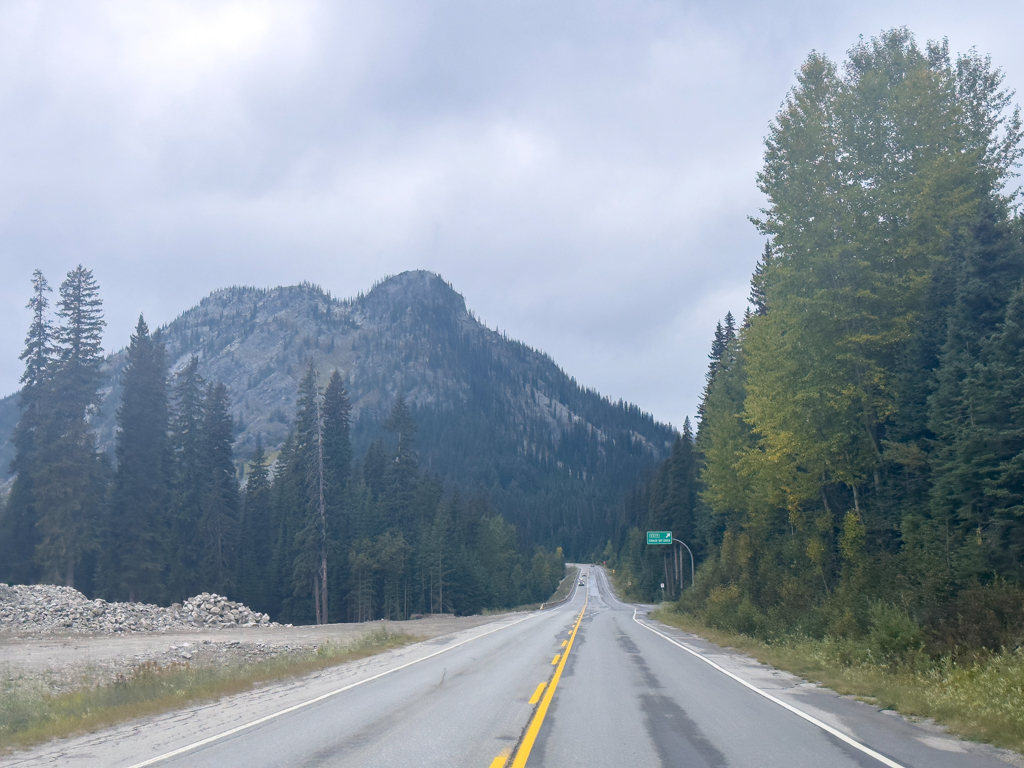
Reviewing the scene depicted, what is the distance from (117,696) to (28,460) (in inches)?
1866

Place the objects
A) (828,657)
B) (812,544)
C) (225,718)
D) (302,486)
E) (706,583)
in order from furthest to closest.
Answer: (302,486) → (706,583) → (812,544) → (828,657) → (225,718)

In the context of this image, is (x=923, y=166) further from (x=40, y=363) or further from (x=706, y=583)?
(x=40, y=363)

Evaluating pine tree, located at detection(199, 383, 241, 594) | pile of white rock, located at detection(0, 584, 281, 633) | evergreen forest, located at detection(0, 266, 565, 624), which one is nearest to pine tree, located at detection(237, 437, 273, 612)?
evergreen forest, located at detection(0, 266, 565, 624)

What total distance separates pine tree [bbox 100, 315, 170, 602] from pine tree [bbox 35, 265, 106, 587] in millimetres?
1649

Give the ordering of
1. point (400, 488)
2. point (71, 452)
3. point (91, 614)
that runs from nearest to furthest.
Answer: point (91, 614) → point (71, 452) → point (400, 488)

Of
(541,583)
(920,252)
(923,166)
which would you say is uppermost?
(923,166)

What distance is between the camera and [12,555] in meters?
52.4

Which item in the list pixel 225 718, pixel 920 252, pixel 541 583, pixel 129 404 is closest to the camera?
pixel 225 718

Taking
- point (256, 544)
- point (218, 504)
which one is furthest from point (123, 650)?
point (256, 544)

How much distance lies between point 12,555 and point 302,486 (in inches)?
894

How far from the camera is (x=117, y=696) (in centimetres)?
1345

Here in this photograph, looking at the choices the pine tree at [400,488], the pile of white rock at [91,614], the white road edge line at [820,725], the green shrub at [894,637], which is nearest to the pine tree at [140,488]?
the pile of white rock at [91,614]

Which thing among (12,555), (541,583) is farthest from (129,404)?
(541,583)

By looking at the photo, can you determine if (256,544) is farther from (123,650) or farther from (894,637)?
(894,637)
